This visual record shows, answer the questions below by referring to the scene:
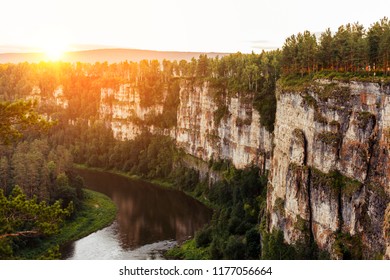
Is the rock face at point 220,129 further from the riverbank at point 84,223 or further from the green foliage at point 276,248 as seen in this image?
the green foliage at point 276,248

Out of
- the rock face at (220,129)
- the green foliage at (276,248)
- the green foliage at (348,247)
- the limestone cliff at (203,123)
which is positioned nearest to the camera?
the green foliage at (348,247)

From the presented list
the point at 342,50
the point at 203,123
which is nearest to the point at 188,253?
the point at 342,50

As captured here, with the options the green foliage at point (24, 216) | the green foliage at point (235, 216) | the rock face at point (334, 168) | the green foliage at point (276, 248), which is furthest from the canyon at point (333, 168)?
the green foliage at point (24, 216)

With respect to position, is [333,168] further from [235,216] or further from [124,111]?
[124,111]

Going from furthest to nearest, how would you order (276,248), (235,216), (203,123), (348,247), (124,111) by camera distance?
(124,111)
(203,123)
(235,216)
(276,248)
(348,247)

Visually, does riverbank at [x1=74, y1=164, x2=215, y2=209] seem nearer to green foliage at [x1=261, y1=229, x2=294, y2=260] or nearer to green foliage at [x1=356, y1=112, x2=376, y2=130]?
green foliage at [x1=261, y1=229, x2=294, y2=260]

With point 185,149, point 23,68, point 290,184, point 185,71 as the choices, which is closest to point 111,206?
point 185,149

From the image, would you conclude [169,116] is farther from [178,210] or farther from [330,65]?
[330,65]
